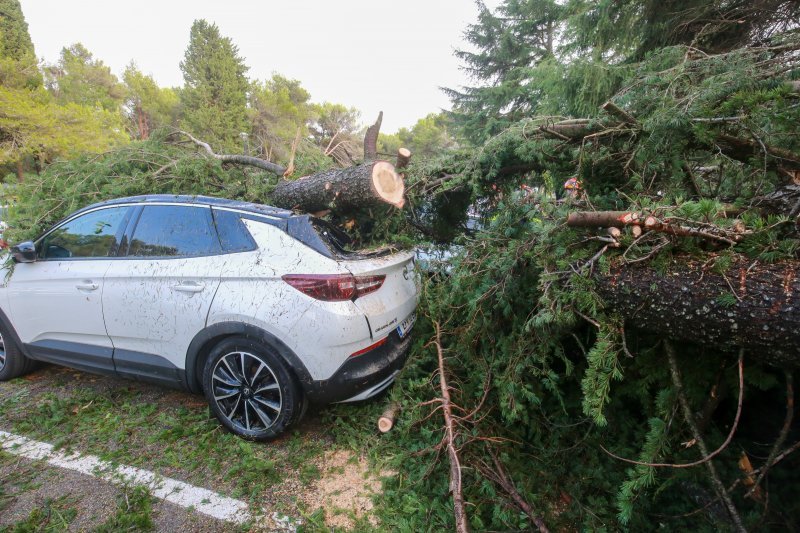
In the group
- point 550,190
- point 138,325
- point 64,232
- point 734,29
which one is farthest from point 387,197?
point 734,29

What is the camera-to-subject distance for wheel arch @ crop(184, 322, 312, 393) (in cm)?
236

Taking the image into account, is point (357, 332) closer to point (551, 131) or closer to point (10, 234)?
point (551, 131)

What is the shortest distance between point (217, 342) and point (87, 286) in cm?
128

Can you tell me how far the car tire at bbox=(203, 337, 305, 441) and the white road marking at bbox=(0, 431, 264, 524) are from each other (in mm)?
460

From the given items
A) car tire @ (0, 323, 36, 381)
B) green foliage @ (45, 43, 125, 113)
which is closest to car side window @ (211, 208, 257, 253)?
car tire @ (0, 323, 36, 381)

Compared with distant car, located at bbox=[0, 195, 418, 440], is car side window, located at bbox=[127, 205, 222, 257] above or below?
above

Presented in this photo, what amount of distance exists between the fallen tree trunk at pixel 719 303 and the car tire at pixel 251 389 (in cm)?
198

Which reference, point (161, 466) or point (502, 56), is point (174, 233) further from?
point (502, 56)

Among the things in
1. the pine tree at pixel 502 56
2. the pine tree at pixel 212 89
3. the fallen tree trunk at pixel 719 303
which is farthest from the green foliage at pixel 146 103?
the fallen tree trunk at pixel 719 303

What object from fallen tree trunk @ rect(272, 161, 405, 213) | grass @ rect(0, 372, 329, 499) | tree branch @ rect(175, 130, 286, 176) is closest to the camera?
grass @ rect(0, 372, 329, 499)

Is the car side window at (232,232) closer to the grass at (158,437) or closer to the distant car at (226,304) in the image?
the distant car at (226,304)

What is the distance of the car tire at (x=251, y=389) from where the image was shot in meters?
2.41

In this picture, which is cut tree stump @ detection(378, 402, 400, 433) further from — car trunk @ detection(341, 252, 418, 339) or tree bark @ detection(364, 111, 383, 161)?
tree bark @ detection(364, 111, 383, 161)

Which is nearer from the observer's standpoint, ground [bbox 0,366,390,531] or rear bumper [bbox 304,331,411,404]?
ground [bbox 0,366,390,531]
